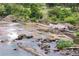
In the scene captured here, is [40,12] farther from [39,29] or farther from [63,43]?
[63,43]

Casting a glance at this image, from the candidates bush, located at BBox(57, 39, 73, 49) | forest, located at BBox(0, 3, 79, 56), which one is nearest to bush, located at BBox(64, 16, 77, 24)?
forest, located at BBox(0, 3, 79, 56)

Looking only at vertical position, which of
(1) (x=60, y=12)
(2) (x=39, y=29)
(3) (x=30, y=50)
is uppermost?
(1) (x=60, y=12)

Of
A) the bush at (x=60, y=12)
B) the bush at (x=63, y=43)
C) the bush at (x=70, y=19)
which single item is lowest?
the bush at (x=63, y=43)

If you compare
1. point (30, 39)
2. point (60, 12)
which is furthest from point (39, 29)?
point (60, 12)

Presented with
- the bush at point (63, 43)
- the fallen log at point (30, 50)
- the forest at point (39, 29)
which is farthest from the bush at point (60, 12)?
the fallen log at point (30, 50)

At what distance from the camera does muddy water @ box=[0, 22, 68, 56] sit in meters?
1.70

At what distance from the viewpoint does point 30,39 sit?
1.71 meters

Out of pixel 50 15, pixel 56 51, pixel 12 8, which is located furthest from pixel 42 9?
pixel 56 51

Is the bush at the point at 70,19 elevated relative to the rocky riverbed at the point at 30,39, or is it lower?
elevated

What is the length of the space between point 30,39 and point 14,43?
0.14 metres

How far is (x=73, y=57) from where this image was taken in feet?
5.59

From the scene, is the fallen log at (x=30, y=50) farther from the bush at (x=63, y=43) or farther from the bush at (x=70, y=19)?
the bush at (x=70, y=19)

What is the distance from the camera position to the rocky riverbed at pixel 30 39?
170 centimetres

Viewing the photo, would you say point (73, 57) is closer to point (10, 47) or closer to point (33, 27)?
point (33, 27)
